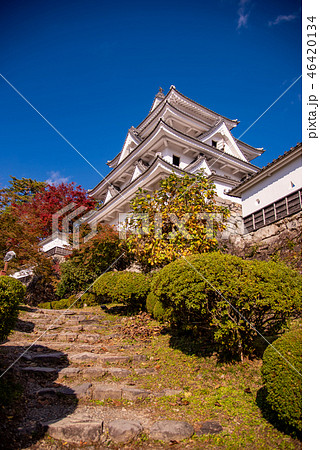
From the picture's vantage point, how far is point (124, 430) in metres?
3.37

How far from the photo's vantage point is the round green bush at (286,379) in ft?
9.53

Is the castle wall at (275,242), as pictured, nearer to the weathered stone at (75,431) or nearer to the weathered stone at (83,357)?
the weathered stone at (83,357)

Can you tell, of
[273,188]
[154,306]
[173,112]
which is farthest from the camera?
[173,112]

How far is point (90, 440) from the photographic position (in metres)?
3.32

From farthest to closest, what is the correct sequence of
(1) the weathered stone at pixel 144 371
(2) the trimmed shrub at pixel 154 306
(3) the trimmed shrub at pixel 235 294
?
(2) the trimmed shrub at pixel 154 306, (1) the weathered stone at pixel 144 371, (3) the trimmed shrub at pixel 235 294

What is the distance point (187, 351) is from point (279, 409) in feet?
10.7

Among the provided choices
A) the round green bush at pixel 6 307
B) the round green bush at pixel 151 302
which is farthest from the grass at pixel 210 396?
the round green bush at pixel 151 302

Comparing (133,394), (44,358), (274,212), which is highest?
(274,212)

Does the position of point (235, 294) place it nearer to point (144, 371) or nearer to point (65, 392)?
point (144, 371)

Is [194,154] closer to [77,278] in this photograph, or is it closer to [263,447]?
[77,278]

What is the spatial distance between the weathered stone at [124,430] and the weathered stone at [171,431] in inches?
7.3

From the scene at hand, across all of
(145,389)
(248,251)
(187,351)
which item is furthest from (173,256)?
(248,251)

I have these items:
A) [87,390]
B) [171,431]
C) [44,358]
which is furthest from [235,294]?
[44,358]

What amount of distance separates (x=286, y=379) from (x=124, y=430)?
1982 mm
